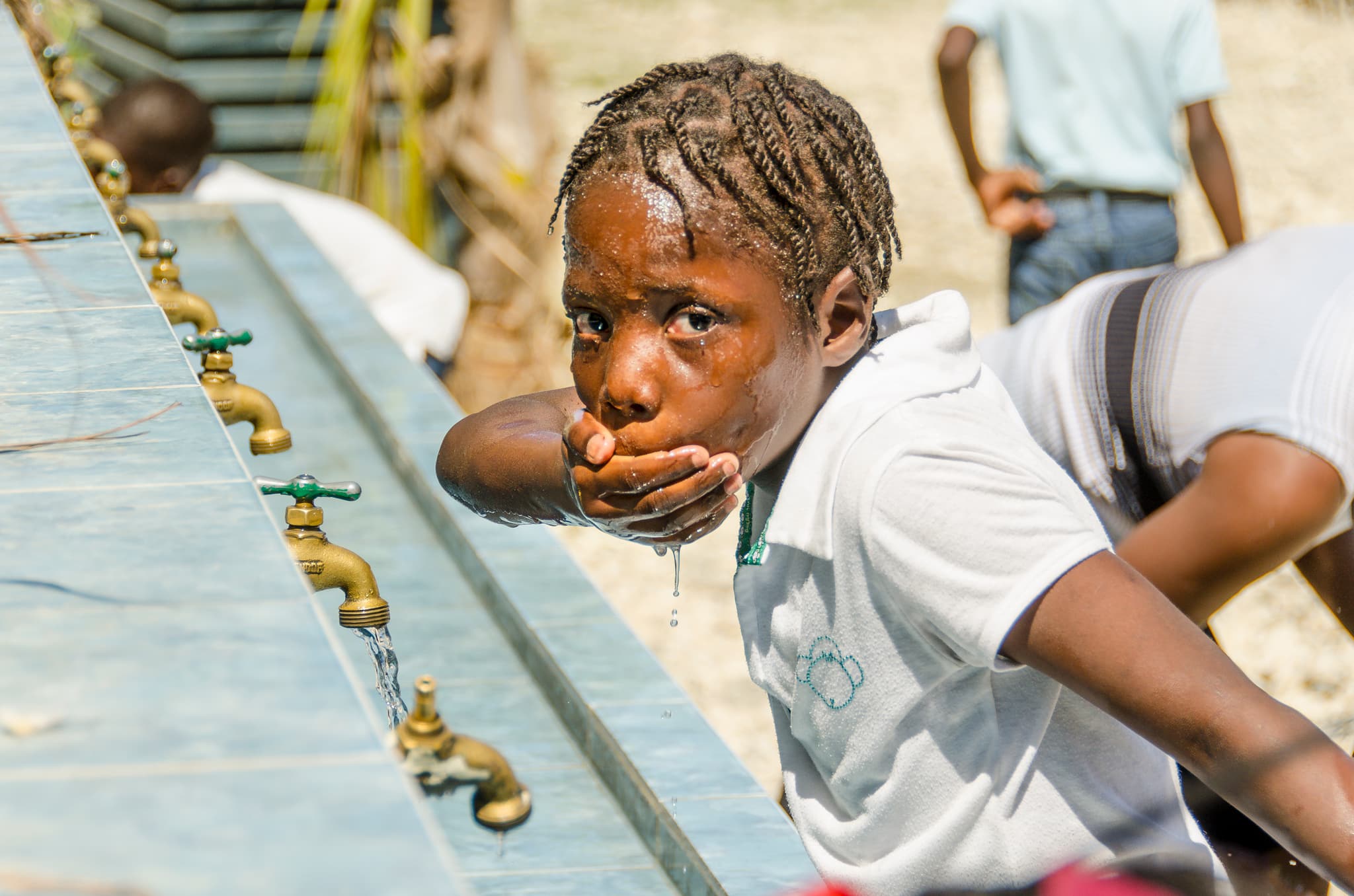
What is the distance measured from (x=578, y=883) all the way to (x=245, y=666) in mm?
1191

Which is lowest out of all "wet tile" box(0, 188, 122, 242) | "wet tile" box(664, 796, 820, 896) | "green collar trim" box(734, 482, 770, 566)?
"wet tile" box(664, 796, 820, 896)

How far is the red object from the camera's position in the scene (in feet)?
4.48

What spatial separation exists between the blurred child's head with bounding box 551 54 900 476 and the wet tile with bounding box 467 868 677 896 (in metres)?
0.82

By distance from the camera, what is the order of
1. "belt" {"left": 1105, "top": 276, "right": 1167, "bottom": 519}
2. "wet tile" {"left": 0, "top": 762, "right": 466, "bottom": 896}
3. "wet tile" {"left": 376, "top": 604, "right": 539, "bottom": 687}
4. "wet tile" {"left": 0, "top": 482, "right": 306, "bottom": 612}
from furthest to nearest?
"wet tile" {"left": 376, "top": 604, "right": 539, "bottom": 687}, "belt" {"left": 1105, "top": 276, "right": 1167, "bottom": 519}, "wet tile" {"left": 0, "top": 482, "right": 306, "bottom": 612}, "wet tile" {"left": 0, "top": 762, "right": 466, "bottom": 896}

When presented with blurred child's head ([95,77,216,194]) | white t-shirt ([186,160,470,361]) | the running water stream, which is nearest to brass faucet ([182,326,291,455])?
the running water stream

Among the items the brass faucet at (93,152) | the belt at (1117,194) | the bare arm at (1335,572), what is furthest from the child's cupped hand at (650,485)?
the belt at (1117,194)

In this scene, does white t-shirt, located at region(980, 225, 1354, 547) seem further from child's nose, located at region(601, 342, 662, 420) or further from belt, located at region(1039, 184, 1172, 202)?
belt, located at region(1039, 184, 1172, 202)

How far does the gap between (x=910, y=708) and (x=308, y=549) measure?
0.68m

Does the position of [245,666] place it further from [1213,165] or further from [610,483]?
[1213,165]

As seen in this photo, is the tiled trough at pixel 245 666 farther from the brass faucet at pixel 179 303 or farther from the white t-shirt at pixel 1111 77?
the white t-shirt at pixel 1111 77

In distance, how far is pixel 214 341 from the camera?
219cm

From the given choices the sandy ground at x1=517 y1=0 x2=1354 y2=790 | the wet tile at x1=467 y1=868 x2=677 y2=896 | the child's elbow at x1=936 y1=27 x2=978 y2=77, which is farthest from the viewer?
the sandy ground at x1=517 y1=0 x2=1354 y2=790

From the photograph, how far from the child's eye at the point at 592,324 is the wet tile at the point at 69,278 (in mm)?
528

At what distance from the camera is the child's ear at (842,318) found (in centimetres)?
137
